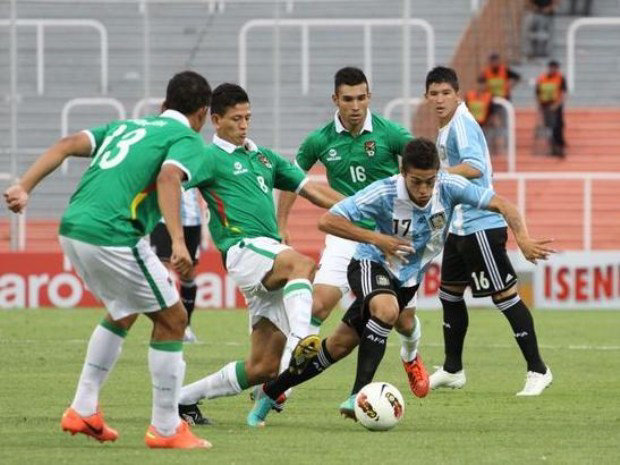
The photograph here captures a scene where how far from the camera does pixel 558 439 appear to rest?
10289mm

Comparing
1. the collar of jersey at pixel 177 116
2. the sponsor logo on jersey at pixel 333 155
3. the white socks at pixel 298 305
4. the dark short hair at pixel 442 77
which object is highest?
the dark short hair at pixel 442 77

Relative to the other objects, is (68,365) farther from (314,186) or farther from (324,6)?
(324,6)

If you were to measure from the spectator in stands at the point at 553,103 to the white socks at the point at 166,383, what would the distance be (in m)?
19.6

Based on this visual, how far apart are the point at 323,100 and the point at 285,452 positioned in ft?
64.4

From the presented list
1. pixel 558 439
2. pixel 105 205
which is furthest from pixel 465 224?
pixel 105 205

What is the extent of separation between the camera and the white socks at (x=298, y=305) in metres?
10.7

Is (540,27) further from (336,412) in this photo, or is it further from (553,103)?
(336,412)

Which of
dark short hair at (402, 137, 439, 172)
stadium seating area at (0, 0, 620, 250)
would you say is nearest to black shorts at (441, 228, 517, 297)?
dark short hair at (402, 137, 439, 172)

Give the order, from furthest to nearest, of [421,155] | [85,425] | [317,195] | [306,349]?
[317,195], [421,155], [306,349], [85,425]

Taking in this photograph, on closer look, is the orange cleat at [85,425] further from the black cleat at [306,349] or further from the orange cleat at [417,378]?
the orange cleat at [417,378]

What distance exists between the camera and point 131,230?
9727 millimetres

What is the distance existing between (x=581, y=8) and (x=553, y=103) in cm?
496

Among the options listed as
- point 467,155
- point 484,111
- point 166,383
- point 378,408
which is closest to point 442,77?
point 467,155

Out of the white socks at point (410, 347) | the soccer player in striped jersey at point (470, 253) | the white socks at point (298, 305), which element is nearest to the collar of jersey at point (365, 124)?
the soccer player in striped jersey at point (470, 253)
